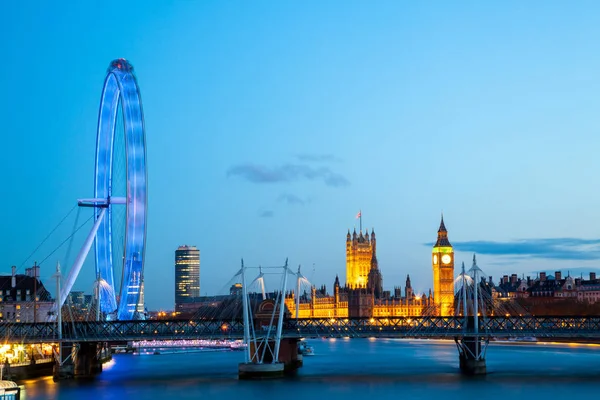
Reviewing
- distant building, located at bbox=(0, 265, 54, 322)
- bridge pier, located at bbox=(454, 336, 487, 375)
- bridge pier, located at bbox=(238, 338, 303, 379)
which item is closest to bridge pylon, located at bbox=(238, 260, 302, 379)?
bridge pier, located at bbox=(238, 338, 303, 379)

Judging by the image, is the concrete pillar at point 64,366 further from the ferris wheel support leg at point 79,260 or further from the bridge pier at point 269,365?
the bridge pier at point 269,365

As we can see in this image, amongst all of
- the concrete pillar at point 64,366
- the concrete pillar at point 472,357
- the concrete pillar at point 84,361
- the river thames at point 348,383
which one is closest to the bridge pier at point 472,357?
the concrete pillar at point 472,357

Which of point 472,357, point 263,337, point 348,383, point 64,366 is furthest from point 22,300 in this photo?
point 472,357

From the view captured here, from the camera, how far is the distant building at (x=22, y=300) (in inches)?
3804

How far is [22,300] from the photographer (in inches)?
3939

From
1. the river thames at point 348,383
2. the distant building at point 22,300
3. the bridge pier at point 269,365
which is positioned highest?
the distant building at point 22,300

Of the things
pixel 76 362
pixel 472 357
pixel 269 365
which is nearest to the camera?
pixel 269 365

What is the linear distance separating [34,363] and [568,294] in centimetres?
12091

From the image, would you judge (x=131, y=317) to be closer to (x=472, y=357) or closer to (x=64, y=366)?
(x=64, y=366)

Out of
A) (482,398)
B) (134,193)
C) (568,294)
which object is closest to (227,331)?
(134,193)

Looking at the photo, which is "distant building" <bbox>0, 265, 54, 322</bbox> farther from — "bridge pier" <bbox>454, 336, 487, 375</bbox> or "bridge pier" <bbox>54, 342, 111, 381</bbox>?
"bridge pier" <bbox>454, 336, 487, 375</bbox>

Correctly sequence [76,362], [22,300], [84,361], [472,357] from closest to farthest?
[76,362] < [84,361] < [472,357] < [22,300]

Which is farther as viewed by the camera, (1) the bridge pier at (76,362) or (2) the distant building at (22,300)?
(2) the distant building at (22,300)

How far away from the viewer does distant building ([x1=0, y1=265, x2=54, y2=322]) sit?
3804 inches
